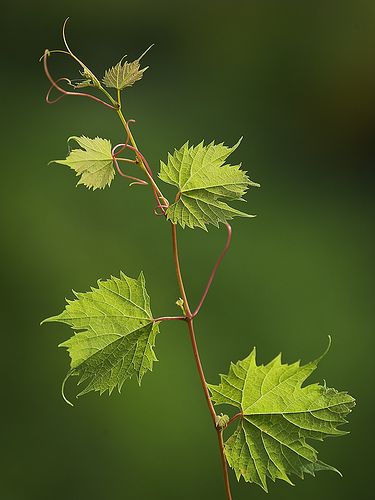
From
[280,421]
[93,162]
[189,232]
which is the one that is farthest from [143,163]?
[189,232]

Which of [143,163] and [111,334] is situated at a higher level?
[143,163]

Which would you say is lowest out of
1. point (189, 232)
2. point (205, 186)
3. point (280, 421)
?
point (280, 421)

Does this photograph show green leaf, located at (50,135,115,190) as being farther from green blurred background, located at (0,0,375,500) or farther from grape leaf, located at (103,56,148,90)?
green blurred background, located at (0,0,375,500)

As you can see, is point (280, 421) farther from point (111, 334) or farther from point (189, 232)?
point (189, 232)

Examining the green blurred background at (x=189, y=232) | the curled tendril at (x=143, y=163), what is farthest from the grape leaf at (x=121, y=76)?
the green blurred background at (x=189, y=232)

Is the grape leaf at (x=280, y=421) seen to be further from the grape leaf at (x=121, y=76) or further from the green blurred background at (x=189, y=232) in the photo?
the green blurred background at (x=189, y=232)

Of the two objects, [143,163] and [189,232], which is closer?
[143,163]

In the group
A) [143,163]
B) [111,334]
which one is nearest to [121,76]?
[143,163]

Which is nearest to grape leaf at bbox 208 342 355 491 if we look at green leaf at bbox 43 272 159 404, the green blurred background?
green leaf at bbox 43 272 159 404
